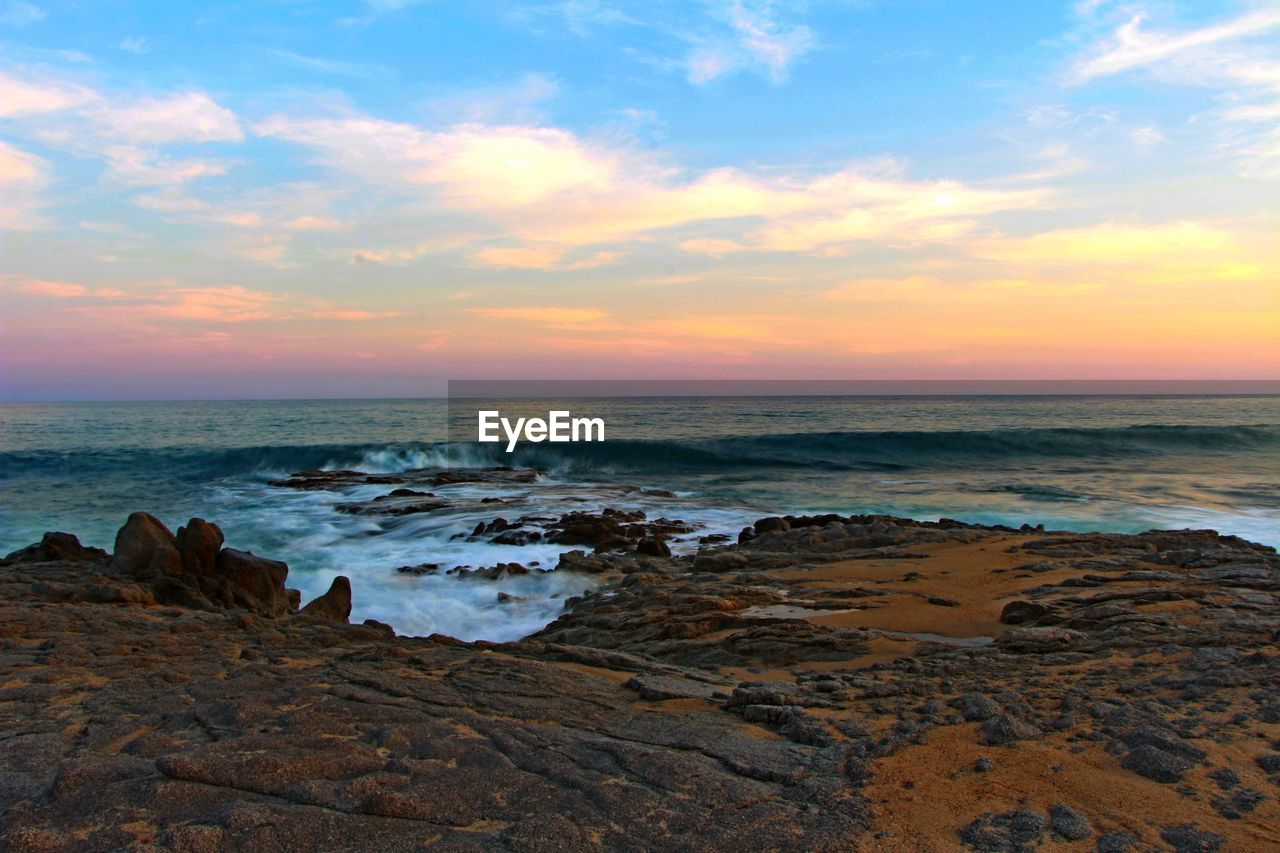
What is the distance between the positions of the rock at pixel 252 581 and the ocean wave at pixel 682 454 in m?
21.7

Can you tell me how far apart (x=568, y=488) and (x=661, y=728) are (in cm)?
1922

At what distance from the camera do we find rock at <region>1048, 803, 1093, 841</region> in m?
2.83

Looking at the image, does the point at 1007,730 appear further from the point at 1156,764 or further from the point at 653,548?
the point at 653,548

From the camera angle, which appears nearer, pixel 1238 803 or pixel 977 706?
pixel 1238 803

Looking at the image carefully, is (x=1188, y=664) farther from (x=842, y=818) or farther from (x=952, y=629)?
(x=842, y=818)

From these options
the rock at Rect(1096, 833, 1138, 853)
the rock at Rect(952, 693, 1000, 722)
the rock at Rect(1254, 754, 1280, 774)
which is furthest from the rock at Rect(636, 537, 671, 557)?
the rock at Rect(1096, 833, 1138, 853)

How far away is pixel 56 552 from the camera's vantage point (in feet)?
30.0

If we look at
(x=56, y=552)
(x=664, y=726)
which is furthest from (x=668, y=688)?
(x=56, y=552)

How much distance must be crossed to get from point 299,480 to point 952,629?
23.3 meters

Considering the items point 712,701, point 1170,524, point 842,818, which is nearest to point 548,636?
point 712,701

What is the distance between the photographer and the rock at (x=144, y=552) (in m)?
7.64

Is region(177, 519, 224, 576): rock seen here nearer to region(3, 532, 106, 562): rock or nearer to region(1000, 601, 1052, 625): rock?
region(3, 532, 106, 562): rock

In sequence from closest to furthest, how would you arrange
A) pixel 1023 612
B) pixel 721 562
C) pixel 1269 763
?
pixel 1269 763
pixel 1023 612
pixel 721 562

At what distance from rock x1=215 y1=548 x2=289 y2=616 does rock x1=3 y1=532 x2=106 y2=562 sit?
239cm
